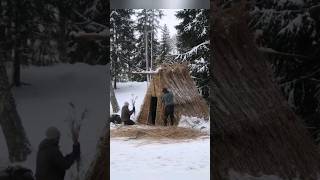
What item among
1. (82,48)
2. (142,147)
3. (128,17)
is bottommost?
(142,147)

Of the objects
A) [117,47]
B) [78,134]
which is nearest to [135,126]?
[78,134]

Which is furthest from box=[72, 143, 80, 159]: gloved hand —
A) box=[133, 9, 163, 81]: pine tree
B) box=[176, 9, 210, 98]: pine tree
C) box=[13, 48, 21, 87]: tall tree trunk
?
box=[133, 9, 163, 81]: pine tree

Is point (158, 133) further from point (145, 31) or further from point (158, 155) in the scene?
point (145, 31)

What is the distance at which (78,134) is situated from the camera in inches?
129

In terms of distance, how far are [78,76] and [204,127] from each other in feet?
30.2

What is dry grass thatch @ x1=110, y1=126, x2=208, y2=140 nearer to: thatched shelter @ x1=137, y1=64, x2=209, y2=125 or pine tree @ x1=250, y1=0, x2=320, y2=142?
thatched shelter @ x1=137, y1=64, x2=209, y2=125

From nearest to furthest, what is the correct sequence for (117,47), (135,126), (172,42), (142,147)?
(142,147)
(135,126)
(117,47)
(172,42)

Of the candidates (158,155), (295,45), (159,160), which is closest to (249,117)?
(295,45)

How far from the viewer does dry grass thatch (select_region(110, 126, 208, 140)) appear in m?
10.9

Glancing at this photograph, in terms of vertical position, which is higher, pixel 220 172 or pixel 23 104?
pixel 23 104

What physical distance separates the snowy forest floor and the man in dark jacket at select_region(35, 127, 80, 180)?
3.71m

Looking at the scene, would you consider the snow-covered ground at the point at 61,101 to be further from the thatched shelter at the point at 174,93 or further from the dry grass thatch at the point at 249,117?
the thatched shelter at the point at 174,93

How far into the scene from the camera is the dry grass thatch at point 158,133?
10.9 meters

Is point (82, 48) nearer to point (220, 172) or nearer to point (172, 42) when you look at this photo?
point (220, 172)
